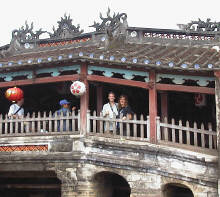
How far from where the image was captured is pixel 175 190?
1114 cm

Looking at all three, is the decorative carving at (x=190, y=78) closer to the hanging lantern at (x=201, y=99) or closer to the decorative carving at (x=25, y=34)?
the hanging lantern at (x=201, y=99)

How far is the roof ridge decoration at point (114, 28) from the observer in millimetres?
12104

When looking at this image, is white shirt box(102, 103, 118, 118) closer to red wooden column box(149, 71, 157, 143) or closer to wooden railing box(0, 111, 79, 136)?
wooden railing box(0, 111, 79, 136)

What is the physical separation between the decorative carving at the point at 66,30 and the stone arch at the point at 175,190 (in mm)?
6451

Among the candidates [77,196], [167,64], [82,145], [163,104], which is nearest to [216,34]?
[163,104]

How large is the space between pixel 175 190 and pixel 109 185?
1.79 m

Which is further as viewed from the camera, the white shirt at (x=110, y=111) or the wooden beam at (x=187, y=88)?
the white shirt at (x=110, y=111)

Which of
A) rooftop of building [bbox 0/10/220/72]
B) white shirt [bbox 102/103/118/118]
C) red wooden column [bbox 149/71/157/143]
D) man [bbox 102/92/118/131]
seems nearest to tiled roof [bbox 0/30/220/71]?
rooftop of building [bbox 0/10/220/72]

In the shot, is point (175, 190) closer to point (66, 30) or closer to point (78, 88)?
point (78, 88)

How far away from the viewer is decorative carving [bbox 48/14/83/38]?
14748mm

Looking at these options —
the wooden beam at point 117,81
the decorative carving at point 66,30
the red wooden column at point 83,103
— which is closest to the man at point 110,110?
the wooden beam at point 117,81

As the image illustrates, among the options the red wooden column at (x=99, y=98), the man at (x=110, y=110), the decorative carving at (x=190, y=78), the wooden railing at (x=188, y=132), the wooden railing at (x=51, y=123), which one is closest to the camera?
the wooden railing at (x=188, y=132)

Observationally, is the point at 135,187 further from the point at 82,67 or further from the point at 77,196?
the point at 82,67

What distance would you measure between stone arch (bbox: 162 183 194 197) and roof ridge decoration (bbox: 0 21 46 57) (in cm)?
752
